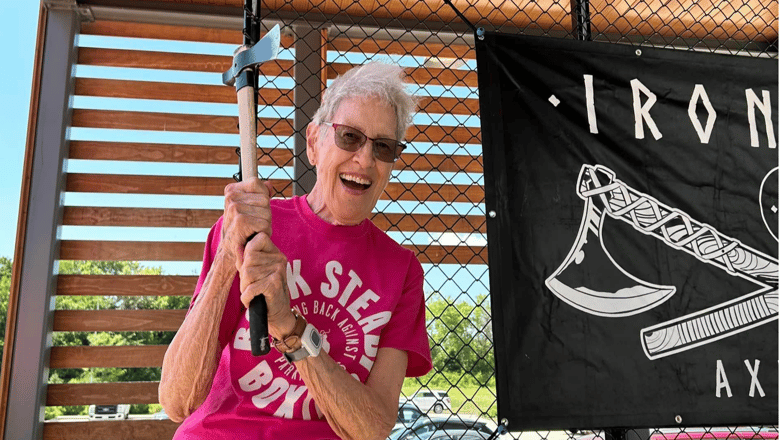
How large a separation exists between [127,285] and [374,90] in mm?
2071

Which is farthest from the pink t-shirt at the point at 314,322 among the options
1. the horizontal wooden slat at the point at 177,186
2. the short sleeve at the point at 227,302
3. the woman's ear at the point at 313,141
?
the horizontal wooden slat at the point at 177,186

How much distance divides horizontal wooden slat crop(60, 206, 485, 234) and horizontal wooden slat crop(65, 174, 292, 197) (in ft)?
0.31

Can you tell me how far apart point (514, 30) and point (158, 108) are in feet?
6.33

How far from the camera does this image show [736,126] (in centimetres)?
218

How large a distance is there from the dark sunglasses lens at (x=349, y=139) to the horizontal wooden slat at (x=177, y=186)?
1.58 metres

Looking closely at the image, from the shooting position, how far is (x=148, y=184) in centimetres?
311

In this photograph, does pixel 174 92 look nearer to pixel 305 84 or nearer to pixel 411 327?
pixel 305 84

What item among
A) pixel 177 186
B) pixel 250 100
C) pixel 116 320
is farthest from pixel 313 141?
pixel 116 320

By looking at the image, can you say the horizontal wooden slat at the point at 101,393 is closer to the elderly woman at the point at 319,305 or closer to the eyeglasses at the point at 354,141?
the elderly woman at the point at 319,305

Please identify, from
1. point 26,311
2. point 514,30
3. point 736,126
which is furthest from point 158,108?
point 736,126

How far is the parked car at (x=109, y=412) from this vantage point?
2889mm

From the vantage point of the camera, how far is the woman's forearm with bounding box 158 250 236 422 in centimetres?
122

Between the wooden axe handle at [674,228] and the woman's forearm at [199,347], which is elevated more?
the wooden axe handle at [674,228]

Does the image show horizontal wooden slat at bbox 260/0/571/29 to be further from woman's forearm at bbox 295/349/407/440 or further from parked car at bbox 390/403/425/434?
woman's forearm at bbox 295/349/407/440
